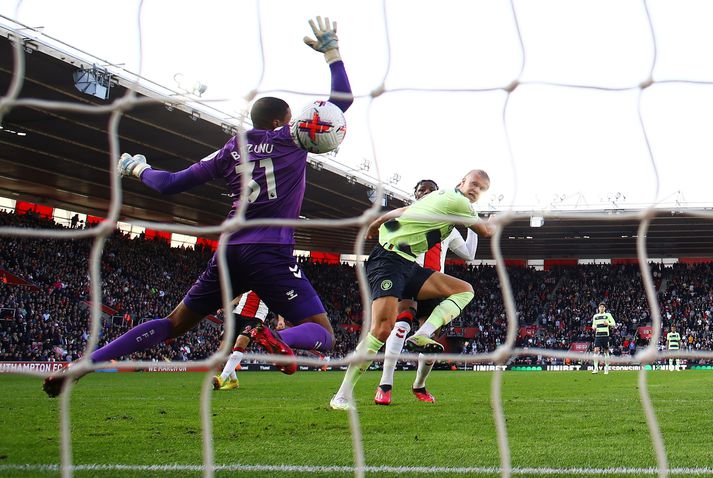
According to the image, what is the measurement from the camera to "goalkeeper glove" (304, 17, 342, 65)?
156 inches

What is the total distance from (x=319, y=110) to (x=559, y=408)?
4.07 m

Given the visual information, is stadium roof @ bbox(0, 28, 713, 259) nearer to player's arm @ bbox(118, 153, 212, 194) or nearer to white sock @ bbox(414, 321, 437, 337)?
white sock @ bbox(414, 321, 437, 337)

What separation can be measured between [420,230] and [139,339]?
2.64 meters

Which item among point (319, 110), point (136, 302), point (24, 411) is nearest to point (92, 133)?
point (136, 302)

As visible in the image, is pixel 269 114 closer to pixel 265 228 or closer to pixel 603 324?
pixel 265 228

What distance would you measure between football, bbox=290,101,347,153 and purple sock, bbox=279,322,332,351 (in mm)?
942

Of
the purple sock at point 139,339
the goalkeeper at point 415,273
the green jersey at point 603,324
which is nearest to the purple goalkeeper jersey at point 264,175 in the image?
the purple sock at point 139,339

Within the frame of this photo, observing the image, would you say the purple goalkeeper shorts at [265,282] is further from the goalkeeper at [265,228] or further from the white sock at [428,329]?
the white sock at [428,329]

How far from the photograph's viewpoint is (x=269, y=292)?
428 cm

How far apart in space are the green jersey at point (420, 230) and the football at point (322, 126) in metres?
2.08

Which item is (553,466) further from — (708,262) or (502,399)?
(708,262)

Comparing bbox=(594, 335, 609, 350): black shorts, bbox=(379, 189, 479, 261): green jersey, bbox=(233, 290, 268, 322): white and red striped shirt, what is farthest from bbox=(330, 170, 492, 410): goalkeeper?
bbox=(594, 335, 609, 350): black shorts

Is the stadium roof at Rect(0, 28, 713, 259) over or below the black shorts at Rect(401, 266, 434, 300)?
over

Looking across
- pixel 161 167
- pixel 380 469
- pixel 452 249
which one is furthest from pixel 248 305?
pixel 161 167
